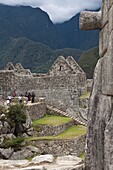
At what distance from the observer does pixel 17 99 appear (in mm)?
20625

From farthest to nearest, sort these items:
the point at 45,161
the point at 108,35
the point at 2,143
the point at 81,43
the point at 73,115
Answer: the point at 81,43 < the point at 73,115 < the point at 2,143 < the point at 45,161 < the point at 108,35

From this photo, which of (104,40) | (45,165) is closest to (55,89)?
(45,165)

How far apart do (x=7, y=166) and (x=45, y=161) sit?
2.18 ft

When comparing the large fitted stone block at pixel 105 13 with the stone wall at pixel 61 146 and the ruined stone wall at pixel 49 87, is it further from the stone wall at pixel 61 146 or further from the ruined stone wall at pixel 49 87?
the ruined stone wall at pixel 49 87

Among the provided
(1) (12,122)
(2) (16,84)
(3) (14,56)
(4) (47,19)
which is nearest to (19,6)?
(4) (47,19)

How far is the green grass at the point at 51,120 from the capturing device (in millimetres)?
18486

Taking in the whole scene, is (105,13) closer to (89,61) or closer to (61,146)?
(61,146)

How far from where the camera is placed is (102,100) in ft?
13.0

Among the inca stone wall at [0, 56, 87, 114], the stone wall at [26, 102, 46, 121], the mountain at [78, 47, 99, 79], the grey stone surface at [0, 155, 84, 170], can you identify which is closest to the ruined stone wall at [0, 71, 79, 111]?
the inca stone wall at [0, 56, 87, 114]

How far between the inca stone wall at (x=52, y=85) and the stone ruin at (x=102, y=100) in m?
18.7

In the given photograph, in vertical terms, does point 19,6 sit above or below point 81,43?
above

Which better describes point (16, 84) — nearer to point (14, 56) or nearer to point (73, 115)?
point (73, 115)

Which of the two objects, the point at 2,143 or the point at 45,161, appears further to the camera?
the point at 2,143

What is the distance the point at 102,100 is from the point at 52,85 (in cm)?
1965
